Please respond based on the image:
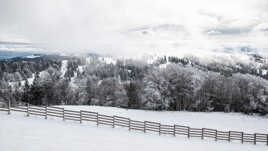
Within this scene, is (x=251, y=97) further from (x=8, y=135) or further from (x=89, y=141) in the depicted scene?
(x=8, y=135)

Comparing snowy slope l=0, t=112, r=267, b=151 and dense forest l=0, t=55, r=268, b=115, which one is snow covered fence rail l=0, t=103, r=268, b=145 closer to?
snowy slope l=0, t=112, r=267, b=151

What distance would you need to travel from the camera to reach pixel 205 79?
61594 millimetres

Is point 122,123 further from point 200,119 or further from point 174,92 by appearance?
point 174,92

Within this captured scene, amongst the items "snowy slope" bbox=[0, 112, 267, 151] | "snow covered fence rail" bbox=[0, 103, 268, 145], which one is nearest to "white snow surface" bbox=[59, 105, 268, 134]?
"snow covered fence rail" bbox=[0, 103, 268, 145]

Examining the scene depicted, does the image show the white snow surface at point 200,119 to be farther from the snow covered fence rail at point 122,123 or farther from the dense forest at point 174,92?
the snow covered fence rail at point 122,123

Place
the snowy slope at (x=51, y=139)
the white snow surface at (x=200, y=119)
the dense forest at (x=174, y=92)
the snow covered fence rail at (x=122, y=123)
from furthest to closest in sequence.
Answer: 1. the dense forest at (x=174, y=92)
2. the white snow surface at (x=200, y=119)
3. the snow covered fence rail at (x=122, y=123)
4. the snowy slope at (x=51, y=139)

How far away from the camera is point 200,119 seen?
4200cm

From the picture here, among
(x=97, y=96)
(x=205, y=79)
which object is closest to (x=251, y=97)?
(x=205, y=79)

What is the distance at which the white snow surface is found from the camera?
38.7 m

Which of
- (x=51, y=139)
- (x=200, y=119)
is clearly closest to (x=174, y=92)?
(x=200, y=119)

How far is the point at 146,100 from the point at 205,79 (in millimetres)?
21897

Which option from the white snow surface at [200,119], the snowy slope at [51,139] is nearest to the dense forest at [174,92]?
the white snow surface at [200,119]

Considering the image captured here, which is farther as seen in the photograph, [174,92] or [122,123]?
[174,92]

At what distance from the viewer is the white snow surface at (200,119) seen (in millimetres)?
38719
